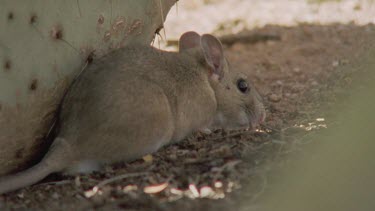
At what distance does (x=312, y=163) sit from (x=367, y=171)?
0.13m

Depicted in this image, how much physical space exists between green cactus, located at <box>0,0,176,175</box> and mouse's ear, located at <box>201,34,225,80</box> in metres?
0.77

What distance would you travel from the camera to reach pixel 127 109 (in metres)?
4.19

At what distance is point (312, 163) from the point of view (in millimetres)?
1334

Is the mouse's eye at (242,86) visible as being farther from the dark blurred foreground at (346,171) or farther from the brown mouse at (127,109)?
the dark blurred foreground at (346,171)

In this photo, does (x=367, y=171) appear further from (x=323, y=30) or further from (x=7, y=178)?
(x=323, y=30)

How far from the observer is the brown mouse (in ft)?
13.5

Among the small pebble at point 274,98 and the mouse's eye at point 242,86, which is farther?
the small pebble at point 274,98

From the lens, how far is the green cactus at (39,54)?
3.96 m

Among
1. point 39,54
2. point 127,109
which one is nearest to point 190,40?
point 127,109

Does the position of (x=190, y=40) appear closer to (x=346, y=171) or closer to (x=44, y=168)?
(x=44, y=168)

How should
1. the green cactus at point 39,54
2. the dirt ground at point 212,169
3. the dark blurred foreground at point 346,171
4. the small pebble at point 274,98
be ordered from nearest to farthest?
the dark blurred foreground at point 346,171, the dirt ground at point 212,169, the green cactus at point 39,54, the small pebble at point 274,98

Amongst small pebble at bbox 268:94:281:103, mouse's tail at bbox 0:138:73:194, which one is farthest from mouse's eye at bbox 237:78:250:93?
mouse's tail at bbox 0:138:73:194

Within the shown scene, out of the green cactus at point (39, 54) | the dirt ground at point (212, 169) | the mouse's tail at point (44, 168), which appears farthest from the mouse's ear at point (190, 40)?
the mouse's tail at point (44, 168)

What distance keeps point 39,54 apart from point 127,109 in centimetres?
68
